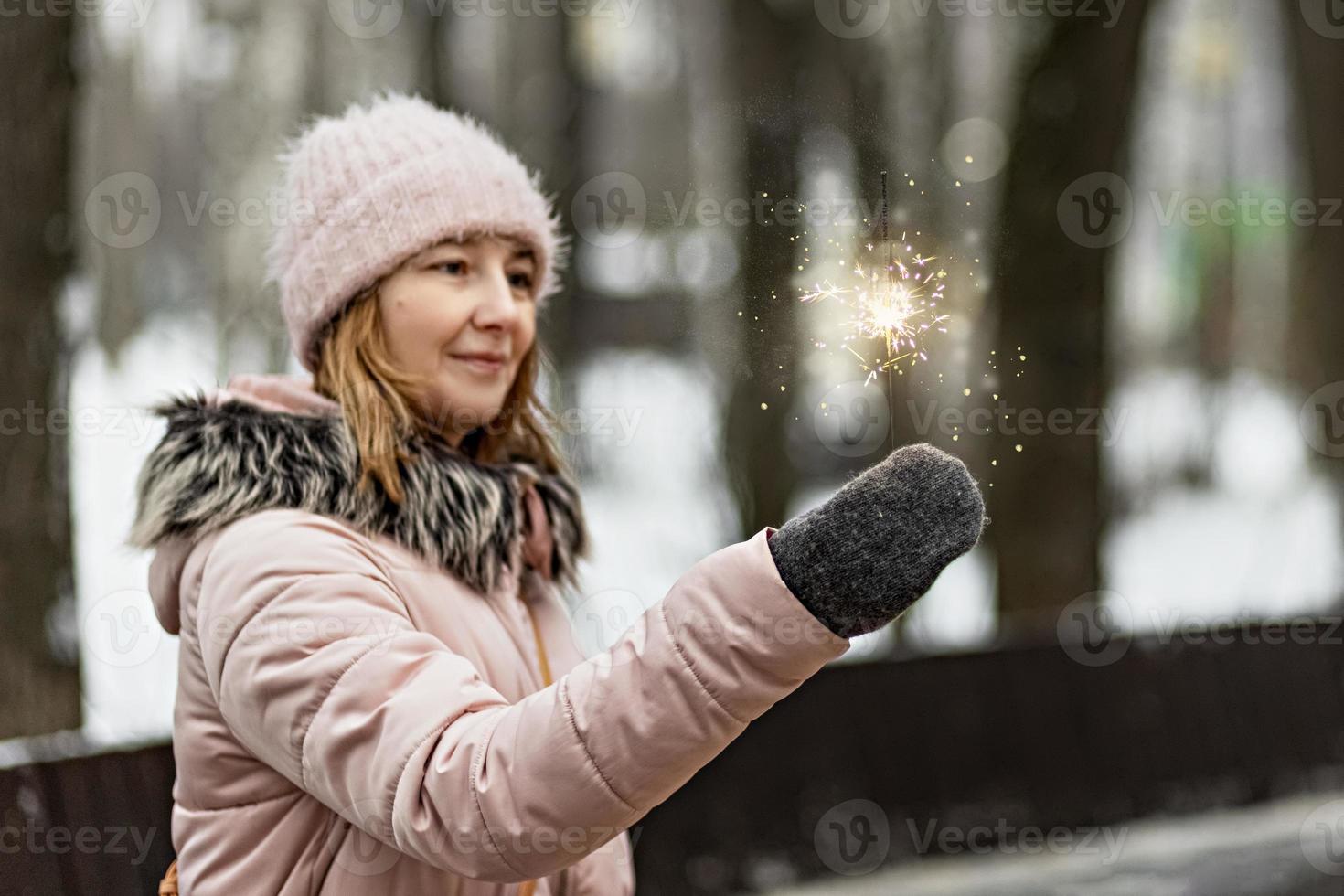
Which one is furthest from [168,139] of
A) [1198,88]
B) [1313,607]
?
[1313,607]

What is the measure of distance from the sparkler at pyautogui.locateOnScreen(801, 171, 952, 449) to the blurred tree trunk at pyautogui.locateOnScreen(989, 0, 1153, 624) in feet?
5.23

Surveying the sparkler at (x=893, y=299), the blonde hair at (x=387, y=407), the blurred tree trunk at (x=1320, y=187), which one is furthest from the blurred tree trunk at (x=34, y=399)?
the blurred tree trunk at (x=1320, y=187)

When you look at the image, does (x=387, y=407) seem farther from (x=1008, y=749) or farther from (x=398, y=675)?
(x=1008, y=749)

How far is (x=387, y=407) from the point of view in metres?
1.84

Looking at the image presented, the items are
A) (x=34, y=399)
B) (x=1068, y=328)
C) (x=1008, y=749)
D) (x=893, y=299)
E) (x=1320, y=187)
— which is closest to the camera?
(x=893, y=299)

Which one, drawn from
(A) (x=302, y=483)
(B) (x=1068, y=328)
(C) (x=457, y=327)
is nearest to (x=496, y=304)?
(C) (x=457, y=327)

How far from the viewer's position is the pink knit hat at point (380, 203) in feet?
6.33

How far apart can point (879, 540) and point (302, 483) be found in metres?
0.76

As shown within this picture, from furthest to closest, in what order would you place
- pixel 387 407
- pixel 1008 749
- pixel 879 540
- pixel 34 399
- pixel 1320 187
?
pixel 1320 187 → pixel 1008 749 → pixel 34 399 → pixel 387 407 → pixel 879 540

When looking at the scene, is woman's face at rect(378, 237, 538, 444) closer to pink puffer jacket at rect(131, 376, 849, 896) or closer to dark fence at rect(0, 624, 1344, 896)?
pink puffer jacket at rect(131, 376, 849, 896)

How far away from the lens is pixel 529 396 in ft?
7.09

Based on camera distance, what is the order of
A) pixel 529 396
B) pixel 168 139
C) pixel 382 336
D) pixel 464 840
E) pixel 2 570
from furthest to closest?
pixel 168 139 → pixel 2 570 → pixel 529 396 → pixel 382 336 → pixel 464 840

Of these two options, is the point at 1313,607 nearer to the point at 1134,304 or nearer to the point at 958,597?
the point at 1134,304

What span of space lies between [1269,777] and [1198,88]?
3.93m
